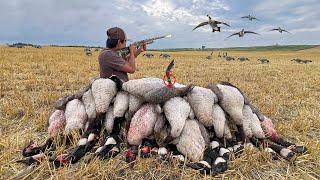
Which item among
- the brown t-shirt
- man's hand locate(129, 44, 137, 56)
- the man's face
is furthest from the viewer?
man's hand locate(129, 44, 137, 56)

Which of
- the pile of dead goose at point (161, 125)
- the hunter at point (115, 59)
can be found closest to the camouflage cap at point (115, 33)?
the hunter at point (115, 59)

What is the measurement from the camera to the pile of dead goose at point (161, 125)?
500 cm

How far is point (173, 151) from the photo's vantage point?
5129mm

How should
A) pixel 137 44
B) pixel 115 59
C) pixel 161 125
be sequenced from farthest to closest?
1. pixel 137 44
2. pixel 115 59
3. pixel 161 125

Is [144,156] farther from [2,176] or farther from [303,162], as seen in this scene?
[303,162]

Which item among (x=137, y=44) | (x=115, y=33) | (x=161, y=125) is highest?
(x=115, y=33)

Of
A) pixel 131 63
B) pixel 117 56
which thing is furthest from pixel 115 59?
pixel 131 63

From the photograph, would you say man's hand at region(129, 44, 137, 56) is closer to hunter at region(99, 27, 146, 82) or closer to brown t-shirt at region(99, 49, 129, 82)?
hunter at region(99, 27, 146, 82)

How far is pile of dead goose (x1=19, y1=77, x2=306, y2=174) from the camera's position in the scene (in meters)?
5.00

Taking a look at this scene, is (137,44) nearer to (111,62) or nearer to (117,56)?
(117,56)

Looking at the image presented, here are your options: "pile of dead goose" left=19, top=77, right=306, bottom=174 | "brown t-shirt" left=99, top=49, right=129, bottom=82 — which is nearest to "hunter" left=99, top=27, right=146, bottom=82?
"brown t-shirt" left=99, top=49, right=129, bottom=82

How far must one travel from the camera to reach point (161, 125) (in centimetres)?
519

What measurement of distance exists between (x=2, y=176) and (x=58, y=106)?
1.66 metres

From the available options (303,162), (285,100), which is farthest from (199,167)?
(285,100)
